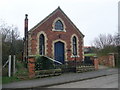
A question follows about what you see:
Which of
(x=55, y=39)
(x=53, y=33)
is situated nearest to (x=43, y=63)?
(x=55, y=39)

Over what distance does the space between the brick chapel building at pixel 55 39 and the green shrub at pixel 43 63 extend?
545 centimetres

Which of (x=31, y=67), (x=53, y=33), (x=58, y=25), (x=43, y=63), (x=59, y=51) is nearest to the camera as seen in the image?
(x=31, y=67)

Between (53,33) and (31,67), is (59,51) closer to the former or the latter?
(53,33)

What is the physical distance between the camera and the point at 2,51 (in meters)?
16.4

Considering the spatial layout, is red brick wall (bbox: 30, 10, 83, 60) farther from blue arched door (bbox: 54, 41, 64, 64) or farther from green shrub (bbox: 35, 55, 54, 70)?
green shrub (bbox: 35, 55, 54, 70)

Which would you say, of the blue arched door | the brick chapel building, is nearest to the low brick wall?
the brick chapel building

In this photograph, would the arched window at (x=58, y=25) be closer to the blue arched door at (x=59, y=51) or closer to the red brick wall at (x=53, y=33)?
the red brick wall at (x=53, y=33)

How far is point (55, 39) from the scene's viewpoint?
2484 cm

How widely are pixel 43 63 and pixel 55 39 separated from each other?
8.24 metres

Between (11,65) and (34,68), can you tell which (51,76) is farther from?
(11,65)

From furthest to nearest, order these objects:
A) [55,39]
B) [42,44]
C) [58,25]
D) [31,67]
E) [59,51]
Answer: [58,25] → [59,51] → [55,39] → [42,44] → [31,67]

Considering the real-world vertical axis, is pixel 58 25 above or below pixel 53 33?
above

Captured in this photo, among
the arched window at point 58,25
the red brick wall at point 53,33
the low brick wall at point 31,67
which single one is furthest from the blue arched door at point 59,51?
the low brick wall at point 31,67

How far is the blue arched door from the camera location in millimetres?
24875
